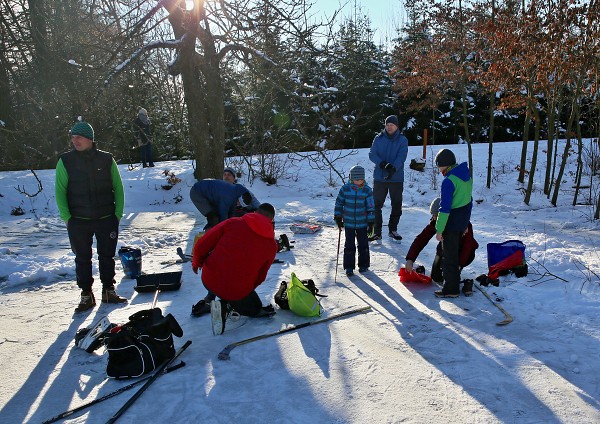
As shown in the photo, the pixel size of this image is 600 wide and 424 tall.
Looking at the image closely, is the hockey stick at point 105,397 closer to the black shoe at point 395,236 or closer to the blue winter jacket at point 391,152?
the black shoe at point 395,236

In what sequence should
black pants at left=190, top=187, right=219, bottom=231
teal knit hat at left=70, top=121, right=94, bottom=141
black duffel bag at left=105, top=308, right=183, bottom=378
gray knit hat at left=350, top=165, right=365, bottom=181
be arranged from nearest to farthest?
black duffel bag at left=105, top=308, right=183, bottom=378
teal knit hat at left=70, top=121, right=94, bottom=141
black pants at left=190, top=187, right=219, bottom=231
gray knit hat at left=350, top=165, right=365, bottom=181

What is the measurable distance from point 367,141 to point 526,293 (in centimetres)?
1770

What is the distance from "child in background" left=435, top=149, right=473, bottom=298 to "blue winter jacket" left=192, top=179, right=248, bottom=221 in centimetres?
233

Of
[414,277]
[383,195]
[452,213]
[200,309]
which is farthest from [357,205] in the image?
[200,309]

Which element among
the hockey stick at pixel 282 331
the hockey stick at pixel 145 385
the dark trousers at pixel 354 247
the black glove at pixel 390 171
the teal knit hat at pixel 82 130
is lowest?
the hockey stick at pixel 145 385

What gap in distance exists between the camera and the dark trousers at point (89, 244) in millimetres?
4801

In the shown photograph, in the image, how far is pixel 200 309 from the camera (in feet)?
15.6

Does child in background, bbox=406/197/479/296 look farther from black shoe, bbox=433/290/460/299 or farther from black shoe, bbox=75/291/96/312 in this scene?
black shoe, bbox=75/291/96/312

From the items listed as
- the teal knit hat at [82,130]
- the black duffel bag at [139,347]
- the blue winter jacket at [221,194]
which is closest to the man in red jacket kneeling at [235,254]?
the black duffel bag at [139,347]

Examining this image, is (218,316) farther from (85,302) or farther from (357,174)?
(357,174)

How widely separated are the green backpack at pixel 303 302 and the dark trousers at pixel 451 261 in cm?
148

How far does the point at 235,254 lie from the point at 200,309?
41.8 inches

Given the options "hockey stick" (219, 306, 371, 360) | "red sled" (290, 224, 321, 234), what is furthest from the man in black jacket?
"red sled" (290, 224, 321, 234)

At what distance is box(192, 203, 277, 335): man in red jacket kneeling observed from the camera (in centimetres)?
402
